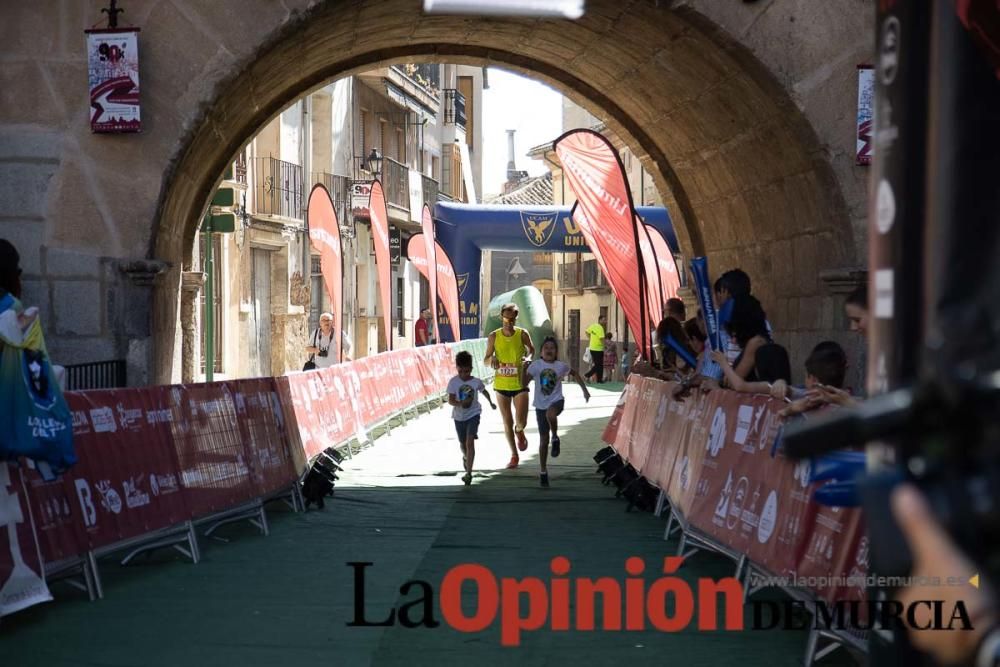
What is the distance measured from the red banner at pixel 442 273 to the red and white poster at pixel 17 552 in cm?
2236

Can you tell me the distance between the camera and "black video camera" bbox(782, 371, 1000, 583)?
5.01 feet

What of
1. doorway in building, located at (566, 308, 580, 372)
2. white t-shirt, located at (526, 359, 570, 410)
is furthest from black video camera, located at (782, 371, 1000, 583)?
doorway in building, located at (566, 308, 580, 372)

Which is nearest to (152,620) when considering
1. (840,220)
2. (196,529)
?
(196,529)

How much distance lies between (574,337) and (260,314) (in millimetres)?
34801

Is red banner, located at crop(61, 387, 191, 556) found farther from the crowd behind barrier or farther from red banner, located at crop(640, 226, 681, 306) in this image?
red banner, located at crop(640, 226, 681, 306)

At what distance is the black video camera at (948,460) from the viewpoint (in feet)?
5.01

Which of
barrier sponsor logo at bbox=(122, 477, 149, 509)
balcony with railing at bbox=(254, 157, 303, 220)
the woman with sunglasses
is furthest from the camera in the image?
balcony with railing at bbox=(254, 157, 303, 220)

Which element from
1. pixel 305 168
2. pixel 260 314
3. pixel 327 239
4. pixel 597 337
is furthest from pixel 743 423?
pixel 597 337

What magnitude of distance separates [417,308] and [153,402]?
42948 mm

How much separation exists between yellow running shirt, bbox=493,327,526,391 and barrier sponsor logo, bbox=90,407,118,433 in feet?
23.2

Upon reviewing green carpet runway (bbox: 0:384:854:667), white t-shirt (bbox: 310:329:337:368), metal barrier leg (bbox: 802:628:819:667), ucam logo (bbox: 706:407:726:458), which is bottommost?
green carpet runway (bbox: 0:384:854:667)

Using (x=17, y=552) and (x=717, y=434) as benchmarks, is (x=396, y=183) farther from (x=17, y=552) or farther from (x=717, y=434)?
(x=17, y=552)

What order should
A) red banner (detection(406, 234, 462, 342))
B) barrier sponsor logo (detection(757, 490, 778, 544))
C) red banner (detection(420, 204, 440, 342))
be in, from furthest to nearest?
red banner (detection(406, 234, 462, 342)), red banner (detection(420, 204, 440, 342)), barrier sponsor logo (detection(757, 490, 778, 544))

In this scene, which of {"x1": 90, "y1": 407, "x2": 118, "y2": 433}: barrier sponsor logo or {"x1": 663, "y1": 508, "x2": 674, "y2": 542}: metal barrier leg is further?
{"x1": 663, "y1": 508, "x2": 674, "y2": 542}: metal barrier leg
